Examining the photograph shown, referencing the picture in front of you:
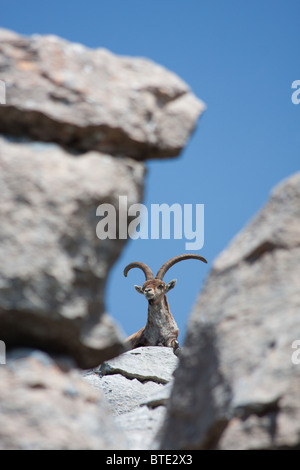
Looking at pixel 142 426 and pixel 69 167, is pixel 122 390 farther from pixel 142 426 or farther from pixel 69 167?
pixel 69 167

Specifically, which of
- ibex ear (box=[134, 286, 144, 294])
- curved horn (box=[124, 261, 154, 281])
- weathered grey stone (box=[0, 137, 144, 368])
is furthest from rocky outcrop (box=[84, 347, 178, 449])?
ibex ear (box=[134, 286, 144, 294])

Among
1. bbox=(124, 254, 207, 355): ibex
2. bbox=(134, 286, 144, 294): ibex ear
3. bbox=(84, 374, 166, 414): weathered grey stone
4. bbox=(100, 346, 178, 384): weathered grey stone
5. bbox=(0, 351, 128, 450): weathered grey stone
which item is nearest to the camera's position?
bbox=(0, 351, 128, 450): weathered grey stone

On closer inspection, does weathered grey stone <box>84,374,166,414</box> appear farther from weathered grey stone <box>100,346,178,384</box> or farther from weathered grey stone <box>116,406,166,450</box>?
weathered grey stone <box>116,406,166,450</box>

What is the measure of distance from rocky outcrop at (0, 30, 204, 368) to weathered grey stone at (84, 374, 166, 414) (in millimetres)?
4062

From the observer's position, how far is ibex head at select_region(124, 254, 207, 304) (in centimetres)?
1636

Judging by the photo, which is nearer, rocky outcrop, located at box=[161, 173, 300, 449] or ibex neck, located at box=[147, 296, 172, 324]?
rocky outcrop, located at box=[161, 173, 300, 449]

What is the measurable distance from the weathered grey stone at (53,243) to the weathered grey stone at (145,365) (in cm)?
542

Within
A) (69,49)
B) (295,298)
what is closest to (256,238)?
(295,298)

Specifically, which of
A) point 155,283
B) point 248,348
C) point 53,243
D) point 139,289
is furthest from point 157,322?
point 53,243

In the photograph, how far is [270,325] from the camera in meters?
3.27

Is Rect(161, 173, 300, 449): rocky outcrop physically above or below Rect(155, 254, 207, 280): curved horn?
below

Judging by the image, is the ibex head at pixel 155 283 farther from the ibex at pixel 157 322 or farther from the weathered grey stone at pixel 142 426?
the weathered grey stone at pixel 142 426

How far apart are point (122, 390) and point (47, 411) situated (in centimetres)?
506
